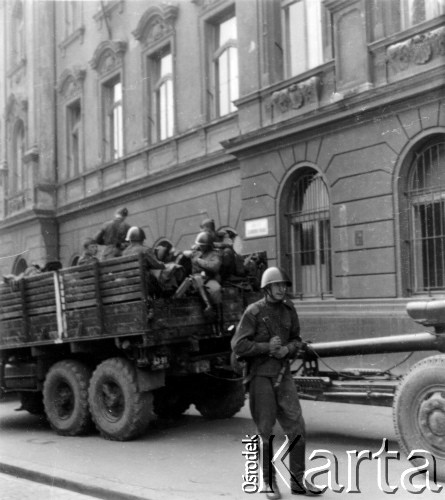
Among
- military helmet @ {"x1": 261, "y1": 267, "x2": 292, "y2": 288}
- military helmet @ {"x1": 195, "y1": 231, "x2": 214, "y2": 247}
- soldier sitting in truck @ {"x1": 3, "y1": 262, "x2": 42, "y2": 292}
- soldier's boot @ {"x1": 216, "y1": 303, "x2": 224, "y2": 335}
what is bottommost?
soldier's boot @ {"x1": 216, "y1": 303, "x2": 224, "y2": 335}

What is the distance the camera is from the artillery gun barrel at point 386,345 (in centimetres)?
640

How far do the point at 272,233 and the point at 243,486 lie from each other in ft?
30.4

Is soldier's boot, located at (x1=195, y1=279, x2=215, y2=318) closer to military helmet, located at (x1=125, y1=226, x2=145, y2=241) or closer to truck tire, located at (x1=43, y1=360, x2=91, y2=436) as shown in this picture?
military helmet, located at (x1=125, y1=226, x2=145, y2=241)

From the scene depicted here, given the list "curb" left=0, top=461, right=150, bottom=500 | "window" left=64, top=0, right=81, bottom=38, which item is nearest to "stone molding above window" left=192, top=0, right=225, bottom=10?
"window" left=64, top=0, right=81, bottom=38

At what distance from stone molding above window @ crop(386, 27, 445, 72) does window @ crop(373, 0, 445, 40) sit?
0.36 metres

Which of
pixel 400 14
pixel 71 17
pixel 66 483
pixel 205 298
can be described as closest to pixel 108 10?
pixel 71 17

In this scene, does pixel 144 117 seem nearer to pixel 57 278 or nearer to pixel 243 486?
pixel 57 278

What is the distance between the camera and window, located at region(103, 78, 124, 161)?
Answer: 804 inches

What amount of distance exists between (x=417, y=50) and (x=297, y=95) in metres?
2.88

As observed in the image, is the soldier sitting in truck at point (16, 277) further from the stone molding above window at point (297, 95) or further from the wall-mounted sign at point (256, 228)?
the stone molding above window at point (297, 95)

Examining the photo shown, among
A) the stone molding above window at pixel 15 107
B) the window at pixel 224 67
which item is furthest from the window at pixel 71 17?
the window at pixel 224 67

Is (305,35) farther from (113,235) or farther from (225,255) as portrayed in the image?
(225,255)

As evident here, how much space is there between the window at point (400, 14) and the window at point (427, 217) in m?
2.07

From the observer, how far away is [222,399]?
9359mm
